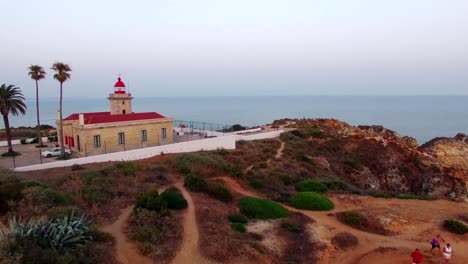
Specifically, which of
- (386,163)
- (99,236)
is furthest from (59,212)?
(386,163)

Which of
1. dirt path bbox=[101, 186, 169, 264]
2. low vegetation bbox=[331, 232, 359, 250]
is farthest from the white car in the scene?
→ low vegetation bbox=[331, 232, 359, 250]

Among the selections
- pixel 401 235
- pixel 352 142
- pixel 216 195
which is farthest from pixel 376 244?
pixel 352 142

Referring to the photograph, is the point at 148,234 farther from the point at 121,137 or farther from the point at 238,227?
the point at 121,137

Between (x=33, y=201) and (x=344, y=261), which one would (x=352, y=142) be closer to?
(x=344, y=261)

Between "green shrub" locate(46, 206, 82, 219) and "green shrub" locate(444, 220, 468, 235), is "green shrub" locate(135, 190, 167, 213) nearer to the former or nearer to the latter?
"green shrub" locate(46, 206, 82, 219)

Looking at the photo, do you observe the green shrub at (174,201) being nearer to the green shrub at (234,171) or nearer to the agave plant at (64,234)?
the agave plant at (64,234)

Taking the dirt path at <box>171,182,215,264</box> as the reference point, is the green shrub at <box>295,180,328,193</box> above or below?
below
